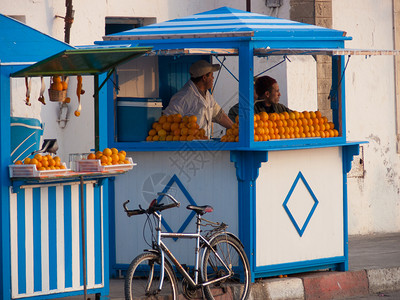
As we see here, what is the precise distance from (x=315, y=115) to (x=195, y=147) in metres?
1.56

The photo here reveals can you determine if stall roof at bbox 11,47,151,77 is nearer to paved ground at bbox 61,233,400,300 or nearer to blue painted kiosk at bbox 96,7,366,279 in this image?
blue painted kiosk at bbox 96,7,366,279

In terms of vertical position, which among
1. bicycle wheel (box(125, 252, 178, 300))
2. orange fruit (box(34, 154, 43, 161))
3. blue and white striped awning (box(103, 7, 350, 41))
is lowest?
bicycle wheel (box(125, 252, 178, 300))

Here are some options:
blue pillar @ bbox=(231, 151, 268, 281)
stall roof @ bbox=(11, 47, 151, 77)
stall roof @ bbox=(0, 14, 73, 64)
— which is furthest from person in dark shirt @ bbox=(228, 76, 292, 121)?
stall roof @ bbox=(0, 14, 73, 64)

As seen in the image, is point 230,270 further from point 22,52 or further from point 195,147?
point 22,52

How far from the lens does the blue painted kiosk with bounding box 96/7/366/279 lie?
877 centimetres

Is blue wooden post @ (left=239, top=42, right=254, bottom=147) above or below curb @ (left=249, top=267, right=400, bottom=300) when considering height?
above

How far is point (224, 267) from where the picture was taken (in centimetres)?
838

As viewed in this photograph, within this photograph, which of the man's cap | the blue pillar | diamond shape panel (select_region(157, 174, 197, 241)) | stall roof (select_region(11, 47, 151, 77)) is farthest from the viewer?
the man's cap

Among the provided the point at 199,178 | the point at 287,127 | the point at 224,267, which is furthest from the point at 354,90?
the point at 224,267

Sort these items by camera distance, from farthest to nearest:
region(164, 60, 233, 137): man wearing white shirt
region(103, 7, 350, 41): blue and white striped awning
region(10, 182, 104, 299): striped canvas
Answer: region(164, 60, 233, 137): man wearing white shirt
region(103, 7, 350, 41): blue and white striped awning
region(10, 182, 104, 299): striped canvas

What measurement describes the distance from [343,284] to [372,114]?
4.40 meters

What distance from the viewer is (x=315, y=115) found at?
9.78 m

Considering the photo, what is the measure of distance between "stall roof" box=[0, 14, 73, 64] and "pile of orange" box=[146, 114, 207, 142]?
1.94 m

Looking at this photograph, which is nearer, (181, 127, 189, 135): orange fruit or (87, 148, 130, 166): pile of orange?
(87, 148, 130, 166): pile of orange
